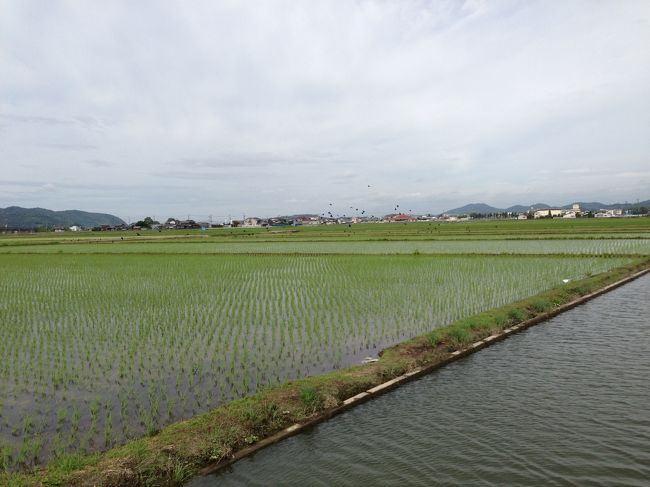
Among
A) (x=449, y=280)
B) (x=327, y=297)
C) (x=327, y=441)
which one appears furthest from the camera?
(x=449, y=280)

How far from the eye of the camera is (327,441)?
5121mm

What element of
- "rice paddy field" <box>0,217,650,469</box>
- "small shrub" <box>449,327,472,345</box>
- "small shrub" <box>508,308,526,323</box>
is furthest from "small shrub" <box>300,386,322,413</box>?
"small shrub" <box>508,308,526,323</box>

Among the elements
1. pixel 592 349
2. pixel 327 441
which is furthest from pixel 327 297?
pixel 327 441

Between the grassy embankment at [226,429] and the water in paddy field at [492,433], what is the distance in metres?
0.25

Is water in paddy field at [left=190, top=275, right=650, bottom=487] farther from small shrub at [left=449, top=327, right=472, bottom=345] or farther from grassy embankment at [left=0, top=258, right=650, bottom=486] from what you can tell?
small shrub at [left=449, top=327, right=472, bottom=345]

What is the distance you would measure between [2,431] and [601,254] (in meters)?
24.8

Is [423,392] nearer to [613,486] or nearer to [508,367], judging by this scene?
[508,367]

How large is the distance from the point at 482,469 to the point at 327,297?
8.95 metres

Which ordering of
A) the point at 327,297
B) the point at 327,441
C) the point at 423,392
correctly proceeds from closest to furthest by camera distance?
the point at 327,441 → the point at 423,392 → the point at 327,297

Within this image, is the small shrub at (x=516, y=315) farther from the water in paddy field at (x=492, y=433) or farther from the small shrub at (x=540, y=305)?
the water in paddy field at (x=492, y=433)

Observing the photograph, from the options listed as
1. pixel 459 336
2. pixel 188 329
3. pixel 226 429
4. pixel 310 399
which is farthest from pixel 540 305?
pixel 226 429

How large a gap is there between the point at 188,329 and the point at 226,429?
Result: 5176 millimetres

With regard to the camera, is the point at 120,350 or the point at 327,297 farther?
the point at 327,297

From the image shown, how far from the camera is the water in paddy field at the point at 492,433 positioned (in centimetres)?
437
